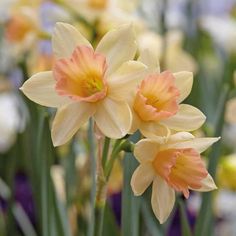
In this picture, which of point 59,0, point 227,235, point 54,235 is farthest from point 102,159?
point 227,235

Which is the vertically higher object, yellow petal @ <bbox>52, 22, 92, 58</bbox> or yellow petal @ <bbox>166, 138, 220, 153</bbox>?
yellow petal @ <bbox>52, 22, 92, 58</bbox>

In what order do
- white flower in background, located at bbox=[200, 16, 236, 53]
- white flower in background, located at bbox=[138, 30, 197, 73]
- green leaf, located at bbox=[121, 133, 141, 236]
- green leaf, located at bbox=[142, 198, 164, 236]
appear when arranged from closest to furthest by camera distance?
green leaf, located at bbox=[121, 133, 141, 236] → green leaf, located at bbox=[142, 198, 164, 236] → white flower in background, located at bbox=[138, 30, 197, 73] → white flower in background, located at bbox=[200, 16, 236, 53]

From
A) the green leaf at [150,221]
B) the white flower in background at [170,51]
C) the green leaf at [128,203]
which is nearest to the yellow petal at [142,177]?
the green leaf at [128,203]

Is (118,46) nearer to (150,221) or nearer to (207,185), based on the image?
(207,185)

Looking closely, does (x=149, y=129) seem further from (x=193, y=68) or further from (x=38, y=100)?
(x=193, y=68)

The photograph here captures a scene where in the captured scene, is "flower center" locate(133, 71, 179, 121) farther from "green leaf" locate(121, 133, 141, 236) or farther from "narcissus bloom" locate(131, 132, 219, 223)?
"green leaf" locate(121, 133, 141, 236)

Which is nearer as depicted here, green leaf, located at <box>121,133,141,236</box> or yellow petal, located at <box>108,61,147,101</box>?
yellow petal, located at <box>108,61,147,101</box>

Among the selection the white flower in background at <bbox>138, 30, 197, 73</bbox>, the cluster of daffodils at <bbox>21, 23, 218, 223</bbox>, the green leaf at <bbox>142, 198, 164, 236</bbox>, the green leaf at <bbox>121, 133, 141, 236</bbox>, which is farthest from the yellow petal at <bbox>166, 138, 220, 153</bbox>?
the white flower in background at <bbox>138, 30, 197, 73</bbox>
